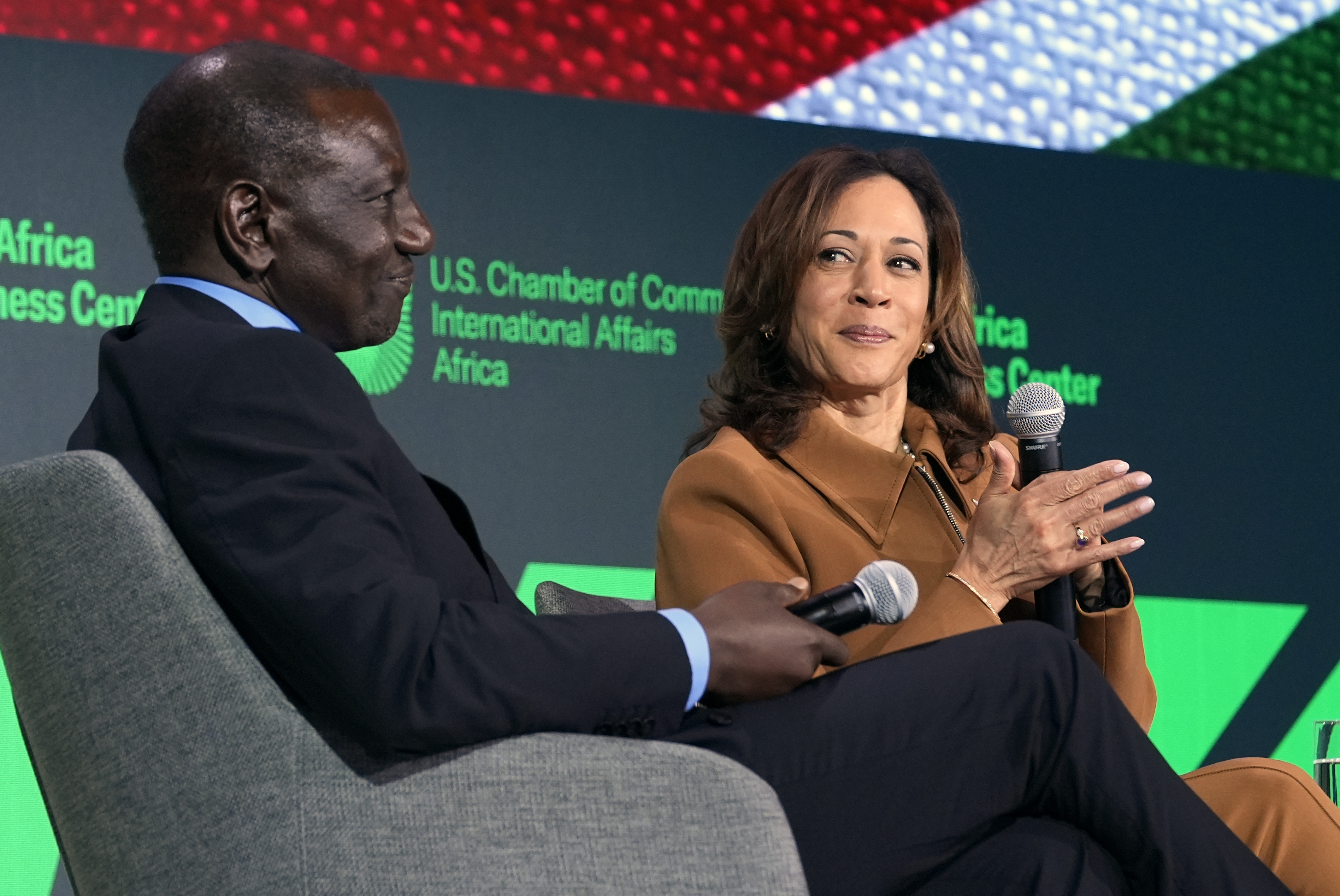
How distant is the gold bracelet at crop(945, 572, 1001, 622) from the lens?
2.07m

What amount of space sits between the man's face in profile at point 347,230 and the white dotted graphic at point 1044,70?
2.90 m

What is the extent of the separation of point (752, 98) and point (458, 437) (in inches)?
53.6

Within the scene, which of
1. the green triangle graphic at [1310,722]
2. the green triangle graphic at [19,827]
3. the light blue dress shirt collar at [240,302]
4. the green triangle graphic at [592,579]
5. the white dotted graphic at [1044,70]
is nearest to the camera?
the light blue dress shirt collar at [240,302]

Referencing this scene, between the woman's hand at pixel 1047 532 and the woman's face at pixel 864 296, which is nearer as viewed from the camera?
the woman's hand at pixel 1047 532

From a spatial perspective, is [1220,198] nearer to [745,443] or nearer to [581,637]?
[745,443]

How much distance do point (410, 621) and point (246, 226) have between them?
563 mm

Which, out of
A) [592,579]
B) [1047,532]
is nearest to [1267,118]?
[592,579]

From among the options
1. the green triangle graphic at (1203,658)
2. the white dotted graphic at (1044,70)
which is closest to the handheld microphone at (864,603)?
the white dotted graphic at (1044,70)

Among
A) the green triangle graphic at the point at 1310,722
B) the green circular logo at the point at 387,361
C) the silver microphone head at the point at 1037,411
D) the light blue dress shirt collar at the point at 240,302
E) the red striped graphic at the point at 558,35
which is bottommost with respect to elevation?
the green triangle graphic at the point at 1310,722

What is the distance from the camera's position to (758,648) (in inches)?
57.9

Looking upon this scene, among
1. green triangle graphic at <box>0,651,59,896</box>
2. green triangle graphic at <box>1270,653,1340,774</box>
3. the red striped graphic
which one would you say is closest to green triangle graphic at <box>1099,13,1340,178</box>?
the red striped graphic

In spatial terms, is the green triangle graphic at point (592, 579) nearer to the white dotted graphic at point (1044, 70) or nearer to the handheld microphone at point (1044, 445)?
the white dotted graphic at point (1044, 70)

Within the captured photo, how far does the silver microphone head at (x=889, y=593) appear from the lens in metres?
1.53

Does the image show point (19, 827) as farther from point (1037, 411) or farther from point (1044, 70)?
point (1044, 70)
